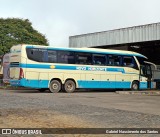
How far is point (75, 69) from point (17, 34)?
22.2 m

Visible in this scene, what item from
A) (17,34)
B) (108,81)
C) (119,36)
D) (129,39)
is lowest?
(108,81)

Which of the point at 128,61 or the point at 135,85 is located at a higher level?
the point at 128,61

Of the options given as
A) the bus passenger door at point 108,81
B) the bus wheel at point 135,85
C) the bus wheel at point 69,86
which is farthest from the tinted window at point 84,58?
the bus wheel at point 135,85

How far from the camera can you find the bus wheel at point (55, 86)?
91.6 ft

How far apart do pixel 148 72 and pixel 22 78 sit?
10.8 metres

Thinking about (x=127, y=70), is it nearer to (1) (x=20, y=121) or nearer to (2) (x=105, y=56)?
(2) (x=105, y=56)

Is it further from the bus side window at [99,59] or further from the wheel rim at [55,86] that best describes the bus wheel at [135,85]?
the wheel rim at [55,86]

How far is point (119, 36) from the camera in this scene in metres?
37.1

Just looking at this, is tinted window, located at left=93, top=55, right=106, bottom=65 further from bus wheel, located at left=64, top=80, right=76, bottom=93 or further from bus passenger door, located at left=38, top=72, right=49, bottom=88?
bus passenger door, located at left=38, top=72, right=49, bottom=88

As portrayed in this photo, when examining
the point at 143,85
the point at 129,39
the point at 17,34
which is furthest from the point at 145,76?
the point at 17,34

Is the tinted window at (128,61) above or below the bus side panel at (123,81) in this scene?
above

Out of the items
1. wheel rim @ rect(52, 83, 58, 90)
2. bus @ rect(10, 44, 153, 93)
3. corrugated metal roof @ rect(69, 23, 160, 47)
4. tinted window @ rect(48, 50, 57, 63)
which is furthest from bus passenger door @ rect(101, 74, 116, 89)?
corrugated metal roof @ rect(69, 23, 160, 47)

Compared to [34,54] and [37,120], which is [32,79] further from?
[37,120]

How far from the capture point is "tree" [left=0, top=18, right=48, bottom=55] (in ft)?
154
